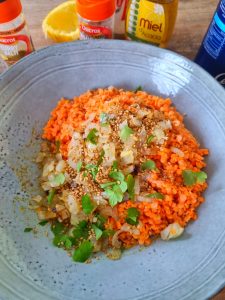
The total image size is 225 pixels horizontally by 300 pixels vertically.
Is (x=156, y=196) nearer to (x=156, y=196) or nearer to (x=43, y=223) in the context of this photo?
(x=156, y=196)

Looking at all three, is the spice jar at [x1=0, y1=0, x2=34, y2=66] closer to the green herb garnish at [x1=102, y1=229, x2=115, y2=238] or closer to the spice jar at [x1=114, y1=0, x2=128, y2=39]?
the spice jar at [x1=114, y1=0, x2=128, y2=39]

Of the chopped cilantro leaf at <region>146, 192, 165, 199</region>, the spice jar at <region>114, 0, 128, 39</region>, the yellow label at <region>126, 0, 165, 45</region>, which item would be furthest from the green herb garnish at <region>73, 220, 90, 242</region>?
the spice jar at <region>114, 0, 128, 39</region>

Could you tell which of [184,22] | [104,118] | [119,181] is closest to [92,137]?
[104,118]

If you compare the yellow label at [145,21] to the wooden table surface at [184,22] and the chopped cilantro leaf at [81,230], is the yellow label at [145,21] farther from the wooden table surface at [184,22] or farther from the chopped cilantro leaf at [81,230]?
the chopped cilantro leaf at [81,230]

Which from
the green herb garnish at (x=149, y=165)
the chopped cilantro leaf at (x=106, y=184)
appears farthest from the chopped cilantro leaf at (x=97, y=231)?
the green herb garnish at (x=149, y=165)

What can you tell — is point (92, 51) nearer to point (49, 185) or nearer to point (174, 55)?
point (174, 55)
